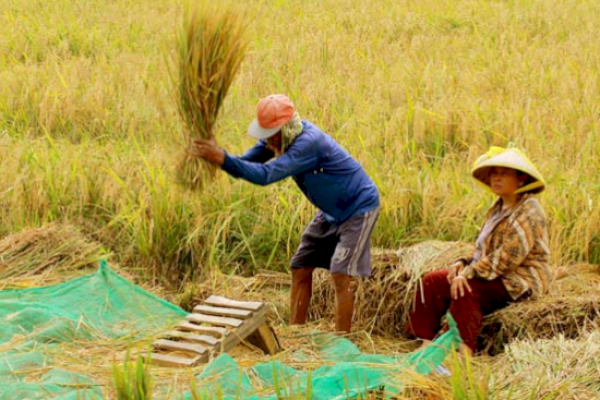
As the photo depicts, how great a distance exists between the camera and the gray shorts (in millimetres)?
4449

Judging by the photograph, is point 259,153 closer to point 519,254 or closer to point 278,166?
point 278,166

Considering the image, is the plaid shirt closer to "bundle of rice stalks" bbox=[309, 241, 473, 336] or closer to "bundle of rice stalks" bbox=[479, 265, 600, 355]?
"bundle of rice stalks" bbox=[479, 265, 600, 355]

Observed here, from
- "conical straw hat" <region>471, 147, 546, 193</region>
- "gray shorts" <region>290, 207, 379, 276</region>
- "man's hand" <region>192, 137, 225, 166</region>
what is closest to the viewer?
"man's hand" <region>192, 137, 225, 166</region>

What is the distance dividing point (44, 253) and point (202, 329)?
151 centimetres

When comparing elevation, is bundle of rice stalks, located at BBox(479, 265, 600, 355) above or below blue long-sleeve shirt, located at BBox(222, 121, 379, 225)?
below

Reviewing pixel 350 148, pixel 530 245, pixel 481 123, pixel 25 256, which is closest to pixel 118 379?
pixel 530 245

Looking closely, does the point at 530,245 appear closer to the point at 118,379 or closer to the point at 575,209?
the point at 575,209

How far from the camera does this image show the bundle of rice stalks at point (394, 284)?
4.64 m

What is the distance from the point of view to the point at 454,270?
430 cm

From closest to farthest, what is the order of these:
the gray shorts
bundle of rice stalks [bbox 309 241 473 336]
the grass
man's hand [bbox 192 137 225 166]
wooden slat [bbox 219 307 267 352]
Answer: wooden slat [bbox 219 307 267 352] → man's hand [bbox 192 137 225 166] → the gray shorts → bundle of rice stalks [bbox 309 241 473 336] → the grass

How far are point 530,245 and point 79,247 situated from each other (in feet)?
7.68

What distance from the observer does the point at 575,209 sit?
509 centimetres

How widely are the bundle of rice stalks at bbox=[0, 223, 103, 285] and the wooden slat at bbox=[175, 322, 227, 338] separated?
47.8 inches

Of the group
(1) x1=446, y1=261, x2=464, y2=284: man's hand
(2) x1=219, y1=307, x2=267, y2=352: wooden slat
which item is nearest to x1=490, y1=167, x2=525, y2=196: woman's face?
(1) x1=446, y1=261, x2=464, y2=284: man's hand
